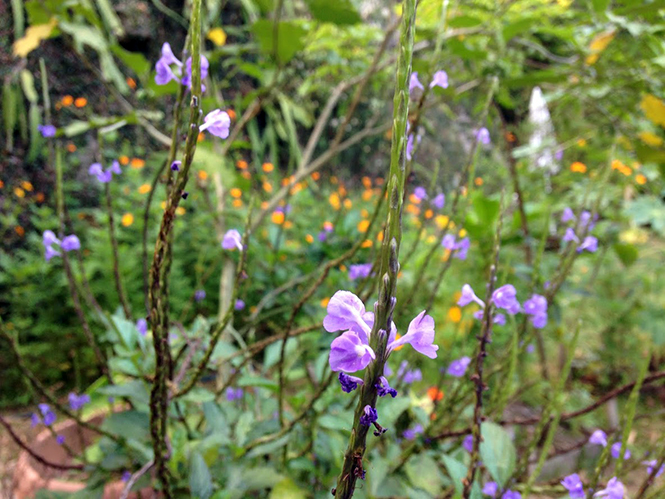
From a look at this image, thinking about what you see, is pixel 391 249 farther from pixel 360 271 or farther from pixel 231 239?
pixel 360 271

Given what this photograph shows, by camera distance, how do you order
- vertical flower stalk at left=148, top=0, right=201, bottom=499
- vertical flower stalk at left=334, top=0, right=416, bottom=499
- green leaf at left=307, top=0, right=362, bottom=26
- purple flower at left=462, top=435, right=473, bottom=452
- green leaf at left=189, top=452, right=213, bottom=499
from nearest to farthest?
vertical flower stalk at left=334, top=0, right=416, bottom=499 < vertical flower stalk at left=148, top=0, right=201, bottom=499 < green leaf at left=189, top=452, right=213, bottom=499 < purple flower at left=462, top=435, right=473, bottom=452 < green leaf at left=307, top=0, right=362, bottom=26

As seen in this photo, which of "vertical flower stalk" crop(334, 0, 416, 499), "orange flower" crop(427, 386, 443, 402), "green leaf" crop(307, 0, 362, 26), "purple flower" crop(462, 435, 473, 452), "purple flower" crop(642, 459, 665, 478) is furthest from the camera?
"green leaf" crop(307, 0, 362, 26)

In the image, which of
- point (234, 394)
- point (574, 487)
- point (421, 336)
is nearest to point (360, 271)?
point (234, 394)

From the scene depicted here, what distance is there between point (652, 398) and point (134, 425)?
266cm

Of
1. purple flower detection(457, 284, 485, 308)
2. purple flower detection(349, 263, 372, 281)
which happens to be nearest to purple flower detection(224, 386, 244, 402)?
purple flower detection(349, 263, 372, 281)

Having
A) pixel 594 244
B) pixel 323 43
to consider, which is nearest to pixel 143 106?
pixel 323 43

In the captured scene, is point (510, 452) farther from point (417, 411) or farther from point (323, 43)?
point (323, 43)

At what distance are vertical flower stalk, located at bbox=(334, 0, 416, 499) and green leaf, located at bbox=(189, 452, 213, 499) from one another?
0.44 m

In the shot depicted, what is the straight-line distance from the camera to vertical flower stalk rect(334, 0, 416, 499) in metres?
0.25

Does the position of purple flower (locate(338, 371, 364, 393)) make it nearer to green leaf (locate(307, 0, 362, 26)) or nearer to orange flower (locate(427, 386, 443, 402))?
orange flower (locate(427, 386, 443, 402))

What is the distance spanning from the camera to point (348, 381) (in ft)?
0.97

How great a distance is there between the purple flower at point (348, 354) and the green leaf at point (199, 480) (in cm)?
47

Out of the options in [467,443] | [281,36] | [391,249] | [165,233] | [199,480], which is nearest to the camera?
[391,249]

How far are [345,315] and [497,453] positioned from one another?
1.71 feet
